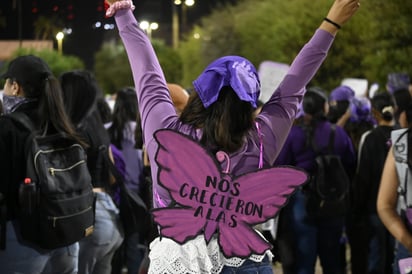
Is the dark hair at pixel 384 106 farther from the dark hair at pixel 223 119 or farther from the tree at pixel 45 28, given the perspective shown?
the tree at pixel 45 28

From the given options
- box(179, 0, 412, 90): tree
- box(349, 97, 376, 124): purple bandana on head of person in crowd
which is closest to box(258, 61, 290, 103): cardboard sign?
box(349, 97, 376, 124): purple bandana on head of person in crowd

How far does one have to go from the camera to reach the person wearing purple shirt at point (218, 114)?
267 centimetres

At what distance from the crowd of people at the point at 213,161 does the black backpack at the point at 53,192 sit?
59 millimetres

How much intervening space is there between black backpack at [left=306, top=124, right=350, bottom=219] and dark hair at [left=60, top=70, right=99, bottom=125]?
192 cm

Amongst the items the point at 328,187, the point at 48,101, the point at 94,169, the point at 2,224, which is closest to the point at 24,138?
the point at 48,101

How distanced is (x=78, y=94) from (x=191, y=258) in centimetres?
261

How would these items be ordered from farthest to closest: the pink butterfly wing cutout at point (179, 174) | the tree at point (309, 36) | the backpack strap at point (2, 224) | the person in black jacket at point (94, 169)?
the tree at point (309, 36) → the person in black jacket at point (94, 169) → the backpack strap at point (2, 224) → the pink butterfly wing cutout at point (179, 174)

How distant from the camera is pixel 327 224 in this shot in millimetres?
6090

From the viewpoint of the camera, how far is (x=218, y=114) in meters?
2.70

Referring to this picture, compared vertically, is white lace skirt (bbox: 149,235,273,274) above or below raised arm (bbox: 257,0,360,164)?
below

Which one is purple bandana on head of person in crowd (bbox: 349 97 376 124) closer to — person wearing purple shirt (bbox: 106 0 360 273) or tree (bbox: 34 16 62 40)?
person wearing purple shirt (bbox: 106 0 360 273)

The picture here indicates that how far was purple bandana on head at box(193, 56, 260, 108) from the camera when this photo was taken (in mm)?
2707

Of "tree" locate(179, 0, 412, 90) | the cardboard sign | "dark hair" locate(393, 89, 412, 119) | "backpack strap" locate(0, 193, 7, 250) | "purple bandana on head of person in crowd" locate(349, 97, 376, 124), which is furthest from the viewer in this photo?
"tree" locate(179, 0, 412, 90)

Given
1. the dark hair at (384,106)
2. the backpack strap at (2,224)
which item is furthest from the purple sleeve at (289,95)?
the dark hair at (384,106)
